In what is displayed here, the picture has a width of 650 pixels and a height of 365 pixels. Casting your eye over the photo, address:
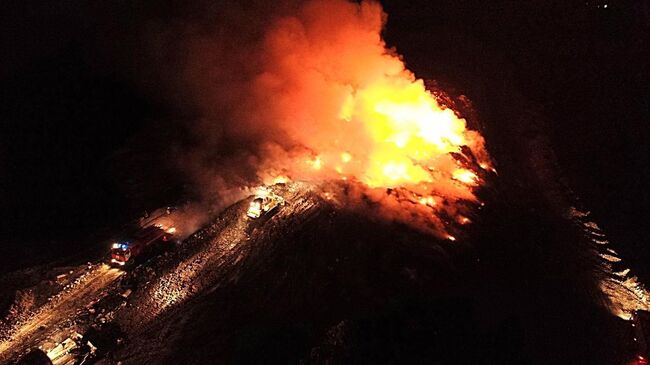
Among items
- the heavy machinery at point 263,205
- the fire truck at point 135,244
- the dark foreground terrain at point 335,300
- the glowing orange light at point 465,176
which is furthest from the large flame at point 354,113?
the fire truck at point 135,244

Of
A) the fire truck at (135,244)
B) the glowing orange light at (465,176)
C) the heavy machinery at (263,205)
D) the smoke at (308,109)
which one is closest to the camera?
the fire truck at (135,244)

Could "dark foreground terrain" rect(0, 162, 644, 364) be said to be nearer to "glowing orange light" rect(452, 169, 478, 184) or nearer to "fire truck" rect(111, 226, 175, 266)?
"fire truck" rect(111, 226, 175, 266)

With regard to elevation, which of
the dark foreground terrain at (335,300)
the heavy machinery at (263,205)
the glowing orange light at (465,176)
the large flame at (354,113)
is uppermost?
the large flame at (354,113)

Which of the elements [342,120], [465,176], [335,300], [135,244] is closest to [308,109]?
[342,120]

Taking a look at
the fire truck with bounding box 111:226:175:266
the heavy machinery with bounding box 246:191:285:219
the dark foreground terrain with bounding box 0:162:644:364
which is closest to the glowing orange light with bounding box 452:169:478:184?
the dark foreground terrain with bounding box 0:162:644:364

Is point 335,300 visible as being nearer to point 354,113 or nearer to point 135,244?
point 135,244

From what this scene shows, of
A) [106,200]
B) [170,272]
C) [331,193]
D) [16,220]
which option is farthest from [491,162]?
[16,220]

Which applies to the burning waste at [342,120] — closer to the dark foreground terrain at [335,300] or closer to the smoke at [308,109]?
the smoke at [308,109]

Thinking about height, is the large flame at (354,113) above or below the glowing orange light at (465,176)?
above
